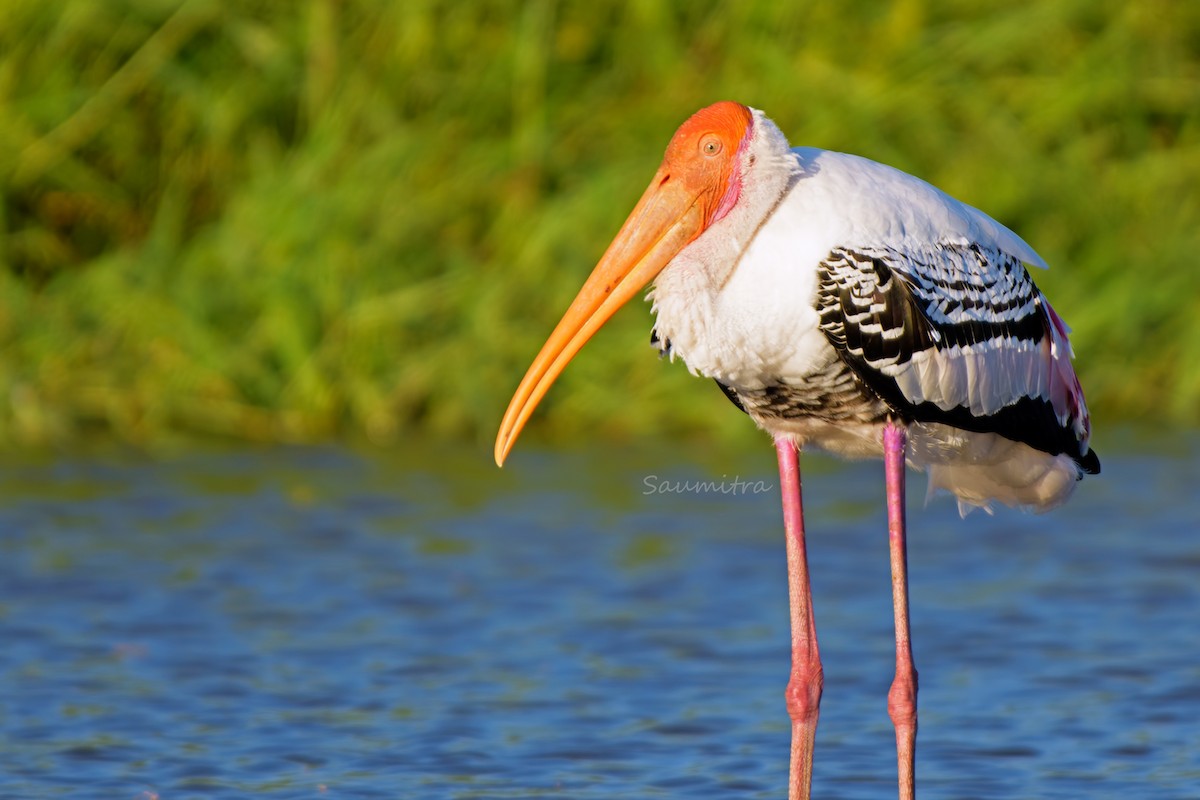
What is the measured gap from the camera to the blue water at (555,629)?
518cm

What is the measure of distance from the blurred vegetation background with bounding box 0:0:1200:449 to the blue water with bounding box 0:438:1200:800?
1.08 ft

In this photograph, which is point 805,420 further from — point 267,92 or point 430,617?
point 267,92

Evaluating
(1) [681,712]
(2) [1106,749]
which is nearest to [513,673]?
(1) [681,712]

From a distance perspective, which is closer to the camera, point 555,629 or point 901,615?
point 901,615

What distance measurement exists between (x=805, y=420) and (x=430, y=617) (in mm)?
Result: 2258

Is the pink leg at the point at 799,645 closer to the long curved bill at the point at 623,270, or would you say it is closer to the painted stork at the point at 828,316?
the painted stork at the point at 828,316

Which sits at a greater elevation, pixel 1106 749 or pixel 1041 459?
pixel 1041 459


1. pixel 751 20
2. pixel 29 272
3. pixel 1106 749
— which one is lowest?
pixel 1106 749

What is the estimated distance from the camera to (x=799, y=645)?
4.84 metres

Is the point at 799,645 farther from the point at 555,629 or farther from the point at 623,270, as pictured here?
the point at 555,629

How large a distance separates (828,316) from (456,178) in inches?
202

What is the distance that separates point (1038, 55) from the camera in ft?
31.0
